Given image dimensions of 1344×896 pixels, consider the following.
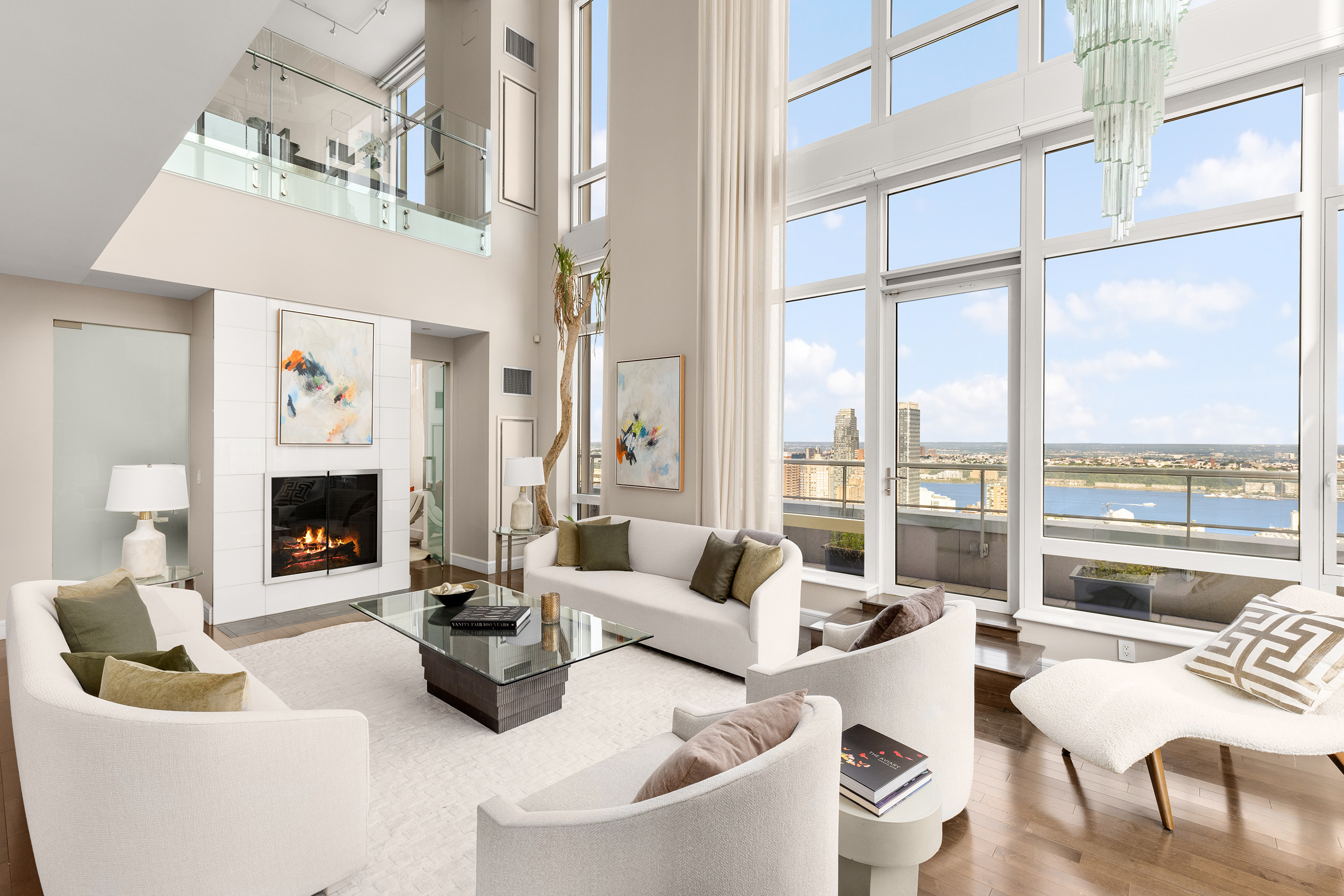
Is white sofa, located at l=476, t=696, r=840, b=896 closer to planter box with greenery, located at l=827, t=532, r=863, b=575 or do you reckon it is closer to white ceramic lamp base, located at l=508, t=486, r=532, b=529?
planter box with greenery, located at l=827, t=532, r=863, b=575

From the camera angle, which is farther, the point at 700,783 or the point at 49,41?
the point at 49,41

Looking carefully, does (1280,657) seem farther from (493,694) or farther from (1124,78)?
(493,694)

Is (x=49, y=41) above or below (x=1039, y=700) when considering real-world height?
above

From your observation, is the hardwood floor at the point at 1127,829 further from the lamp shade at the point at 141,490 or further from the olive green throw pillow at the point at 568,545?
the olive green throw pillow at the point at 568,545

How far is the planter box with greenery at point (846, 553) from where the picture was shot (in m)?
4.59

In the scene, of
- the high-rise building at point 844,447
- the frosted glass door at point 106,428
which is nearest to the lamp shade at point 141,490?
the frosted glass door at point 106,428

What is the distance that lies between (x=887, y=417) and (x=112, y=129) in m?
4.28

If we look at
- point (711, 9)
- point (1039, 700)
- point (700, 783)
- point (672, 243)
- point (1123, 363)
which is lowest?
point (1039, 700)

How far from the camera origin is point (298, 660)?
12.5ft

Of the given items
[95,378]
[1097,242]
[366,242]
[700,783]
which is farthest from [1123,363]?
[95,378]

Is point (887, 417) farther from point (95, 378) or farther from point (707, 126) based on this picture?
point (95, 378)

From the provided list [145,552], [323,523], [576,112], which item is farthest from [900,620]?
[576,112]

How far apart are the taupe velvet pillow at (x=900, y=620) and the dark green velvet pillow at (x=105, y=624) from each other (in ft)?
8.87

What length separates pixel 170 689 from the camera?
1696 millimetres
